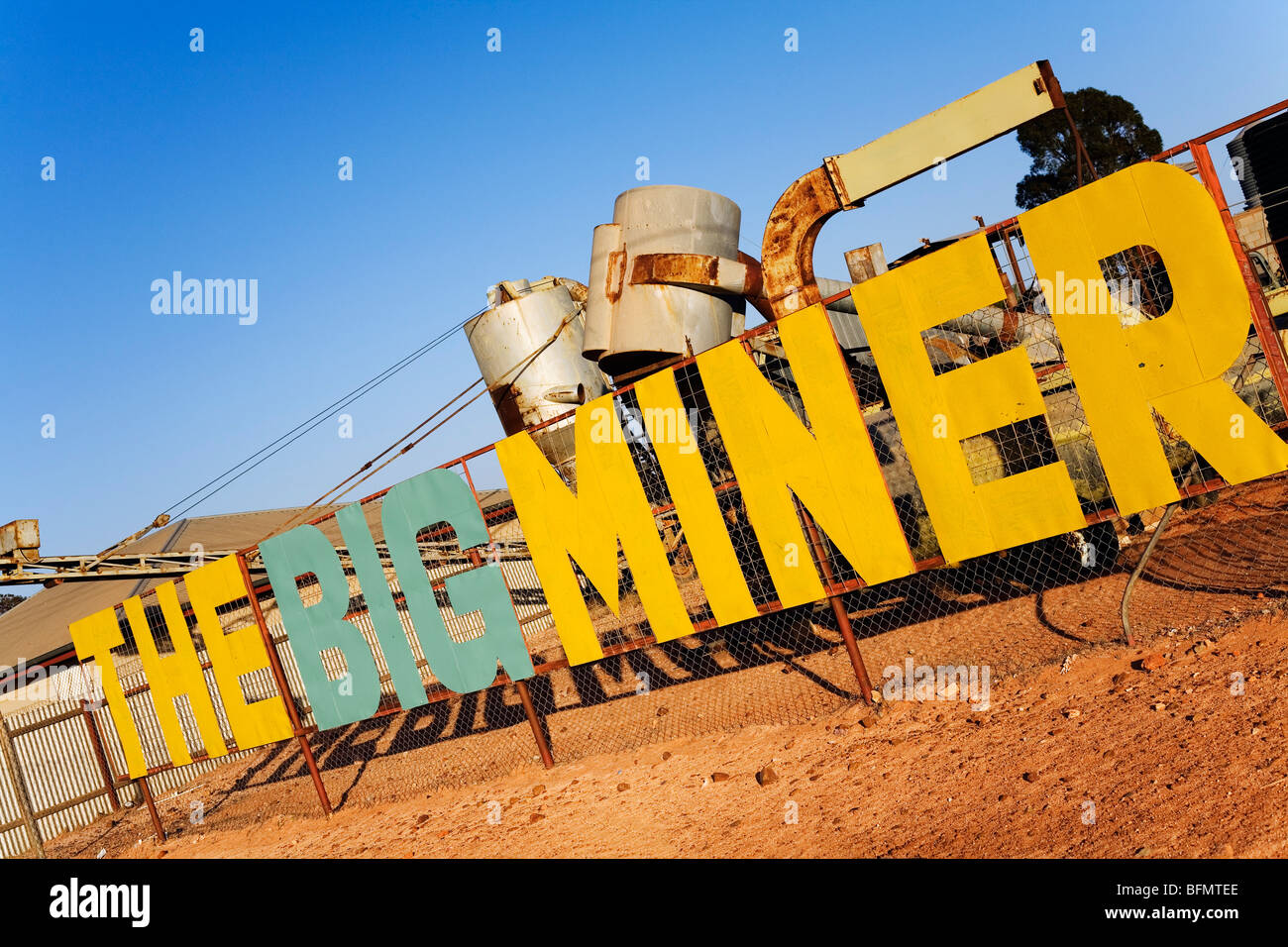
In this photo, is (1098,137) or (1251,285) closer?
(1251,285)

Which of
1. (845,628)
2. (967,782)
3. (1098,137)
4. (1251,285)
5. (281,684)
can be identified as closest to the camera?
(967,782)

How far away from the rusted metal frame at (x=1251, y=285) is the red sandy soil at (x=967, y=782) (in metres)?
1.67

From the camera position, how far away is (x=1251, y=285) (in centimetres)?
612

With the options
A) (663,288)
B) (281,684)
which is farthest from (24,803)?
(663,288)

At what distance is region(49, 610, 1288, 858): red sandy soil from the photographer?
453 centimetres

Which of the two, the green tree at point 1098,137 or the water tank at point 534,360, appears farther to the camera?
the green tree at point 1098,137

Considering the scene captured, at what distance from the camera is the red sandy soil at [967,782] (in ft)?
14.9

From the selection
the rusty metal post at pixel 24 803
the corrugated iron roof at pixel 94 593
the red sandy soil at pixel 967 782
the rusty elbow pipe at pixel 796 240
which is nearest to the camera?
the red sandy soil at pixel 967 782

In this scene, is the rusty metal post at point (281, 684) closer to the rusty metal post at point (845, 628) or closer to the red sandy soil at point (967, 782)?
the red sandy soil at point (967, 782)

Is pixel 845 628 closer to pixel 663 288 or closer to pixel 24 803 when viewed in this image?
pixel 663 288

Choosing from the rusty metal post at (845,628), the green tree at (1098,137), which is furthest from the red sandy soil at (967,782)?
the green tree at (1098,137)

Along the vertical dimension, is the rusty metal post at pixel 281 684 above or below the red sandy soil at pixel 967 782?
above

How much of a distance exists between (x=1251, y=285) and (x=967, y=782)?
3.78 metres

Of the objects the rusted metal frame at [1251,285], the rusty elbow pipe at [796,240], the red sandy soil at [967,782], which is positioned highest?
the rusty elbow pipe at [796,240]
